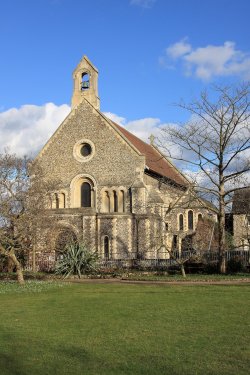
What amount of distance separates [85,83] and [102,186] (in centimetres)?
935

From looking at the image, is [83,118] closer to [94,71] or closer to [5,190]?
[94,71]

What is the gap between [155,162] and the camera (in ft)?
145

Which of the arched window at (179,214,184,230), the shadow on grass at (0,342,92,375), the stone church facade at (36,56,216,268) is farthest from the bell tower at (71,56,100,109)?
the shadow on grass at (0,342,92,375)

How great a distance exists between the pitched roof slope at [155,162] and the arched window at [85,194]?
17.6 feet

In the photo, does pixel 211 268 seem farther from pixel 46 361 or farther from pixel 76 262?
pixel 46 361

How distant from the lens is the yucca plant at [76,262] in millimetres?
27531

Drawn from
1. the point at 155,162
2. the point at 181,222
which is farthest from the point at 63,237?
the point at 181,222

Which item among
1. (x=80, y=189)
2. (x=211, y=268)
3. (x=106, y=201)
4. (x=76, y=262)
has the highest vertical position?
(x=80, y=189)

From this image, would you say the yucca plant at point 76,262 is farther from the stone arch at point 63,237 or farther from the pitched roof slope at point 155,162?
the pitched roof slope at point 155,162

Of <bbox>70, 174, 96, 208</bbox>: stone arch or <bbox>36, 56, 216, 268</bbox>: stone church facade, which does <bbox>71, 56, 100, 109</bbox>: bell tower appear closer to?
<bbox>36, 56, 216, 268</bbox>: stone church facade

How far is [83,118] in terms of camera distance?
3997cm

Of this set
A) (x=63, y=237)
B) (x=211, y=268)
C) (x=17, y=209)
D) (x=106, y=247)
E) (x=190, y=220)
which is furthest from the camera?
(x=190, y=220)

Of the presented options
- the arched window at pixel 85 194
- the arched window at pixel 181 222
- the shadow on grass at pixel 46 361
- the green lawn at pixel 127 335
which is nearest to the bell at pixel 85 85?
the arched window at pixel 85 194

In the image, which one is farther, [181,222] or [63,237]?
[181,222]
